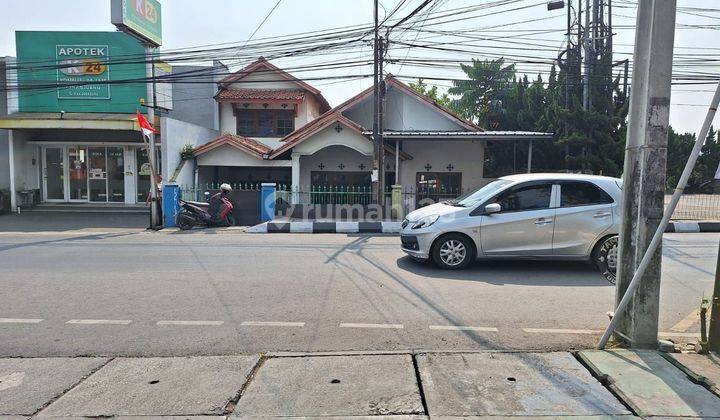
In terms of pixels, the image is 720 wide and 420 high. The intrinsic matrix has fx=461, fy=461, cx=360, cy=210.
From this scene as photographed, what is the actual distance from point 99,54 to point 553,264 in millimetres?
18941

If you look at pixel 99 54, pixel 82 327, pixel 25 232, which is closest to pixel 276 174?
pixel 99 54

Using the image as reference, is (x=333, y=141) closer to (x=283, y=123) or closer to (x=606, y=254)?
(x=283, y=123)

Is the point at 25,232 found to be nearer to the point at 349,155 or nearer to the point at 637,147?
the point at 349,155

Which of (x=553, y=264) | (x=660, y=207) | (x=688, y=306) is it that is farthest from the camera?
(x=553, y=264)

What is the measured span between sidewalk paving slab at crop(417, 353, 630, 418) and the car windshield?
3861 millimetres

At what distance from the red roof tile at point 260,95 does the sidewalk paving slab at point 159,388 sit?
18.3 meters

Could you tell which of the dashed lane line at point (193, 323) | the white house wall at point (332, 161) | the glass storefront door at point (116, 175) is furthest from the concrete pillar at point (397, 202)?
the glass storefront door at point (116, 175)

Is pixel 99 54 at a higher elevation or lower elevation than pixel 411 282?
higher

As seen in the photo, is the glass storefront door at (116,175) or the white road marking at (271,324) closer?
the white road marking at (271,324)

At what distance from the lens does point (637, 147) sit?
161 inches

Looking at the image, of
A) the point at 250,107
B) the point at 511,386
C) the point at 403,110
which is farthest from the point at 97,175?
the point at 511,386

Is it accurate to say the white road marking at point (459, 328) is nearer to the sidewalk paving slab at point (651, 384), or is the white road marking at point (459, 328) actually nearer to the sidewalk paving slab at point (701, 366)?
the sidewalk paving slab at point (651, 384)

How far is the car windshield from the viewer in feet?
24.7

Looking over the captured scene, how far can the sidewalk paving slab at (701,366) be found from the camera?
3.40 metres
